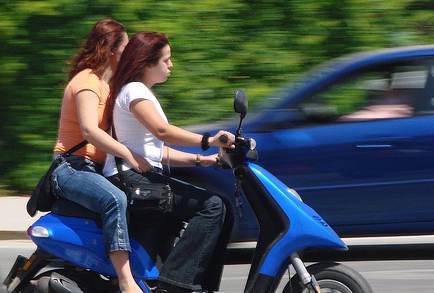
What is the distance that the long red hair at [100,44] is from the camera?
4.85m

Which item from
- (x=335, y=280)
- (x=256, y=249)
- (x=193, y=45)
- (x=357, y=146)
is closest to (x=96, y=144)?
(x=256, y=249)

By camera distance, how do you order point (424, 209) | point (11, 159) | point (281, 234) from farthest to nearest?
point (11, 159) < point (424, 209) < point (281, 234)

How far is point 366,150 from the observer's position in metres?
7.15

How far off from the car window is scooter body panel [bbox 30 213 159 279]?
9.78 ft

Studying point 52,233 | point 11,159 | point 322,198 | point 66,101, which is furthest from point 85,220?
point 11,159

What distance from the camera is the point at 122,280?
4.61 meters

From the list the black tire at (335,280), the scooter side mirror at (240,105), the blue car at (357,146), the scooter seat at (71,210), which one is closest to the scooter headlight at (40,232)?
the scooter seat at (71,210)

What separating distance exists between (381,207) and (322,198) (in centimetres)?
42

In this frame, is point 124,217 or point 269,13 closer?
point 124,217

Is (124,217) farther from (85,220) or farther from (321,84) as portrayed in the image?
(321,84)

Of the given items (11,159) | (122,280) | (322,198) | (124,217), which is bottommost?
(11,159)

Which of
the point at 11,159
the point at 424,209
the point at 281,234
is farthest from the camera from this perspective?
the point at 11,159

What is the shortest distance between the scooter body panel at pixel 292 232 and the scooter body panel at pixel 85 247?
0.57 metres

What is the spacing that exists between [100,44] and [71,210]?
0.81 m
